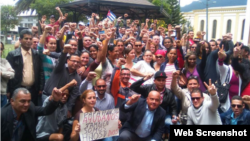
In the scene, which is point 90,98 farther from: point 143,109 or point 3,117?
point 3,117

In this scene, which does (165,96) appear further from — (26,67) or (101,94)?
(26,67)

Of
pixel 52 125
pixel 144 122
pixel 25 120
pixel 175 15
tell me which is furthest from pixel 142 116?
pixel 175 15

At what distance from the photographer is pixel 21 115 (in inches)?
130

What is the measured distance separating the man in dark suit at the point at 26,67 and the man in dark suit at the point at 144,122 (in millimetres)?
1692

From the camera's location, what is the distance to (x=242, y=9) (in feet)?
233

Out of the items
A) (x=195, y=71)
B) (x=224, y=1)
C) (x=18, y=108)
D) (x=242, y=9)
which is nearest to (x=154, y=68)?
(x=195, y=71)

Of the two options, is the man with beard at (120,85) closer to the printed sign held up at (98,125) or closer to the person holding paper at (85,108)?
the printed sign held up at (98,125)

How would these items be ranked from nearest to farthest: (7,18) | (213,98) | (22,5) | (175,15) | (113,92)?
1. (213,98)
2. (113,92)
3. (22,5)
4. (7,18)
5. (175,15)

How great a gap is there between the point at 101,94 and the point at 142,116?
83 cm

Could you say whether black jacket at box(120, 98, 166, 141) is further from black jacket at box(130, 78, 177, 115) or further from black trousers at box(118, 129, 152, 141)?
black jacket at box(130, 78, 177, 115)

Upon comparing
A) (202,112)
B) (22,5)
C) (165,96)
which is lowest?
(202,112)

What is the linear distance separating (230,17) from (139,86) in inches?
3131

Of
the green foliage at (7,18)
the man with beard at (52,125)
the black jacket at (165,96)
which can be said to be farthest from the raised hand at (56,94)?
the green foliage at (7,18)

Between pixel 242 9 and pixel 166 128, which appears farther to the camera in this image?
pixel 242 9
